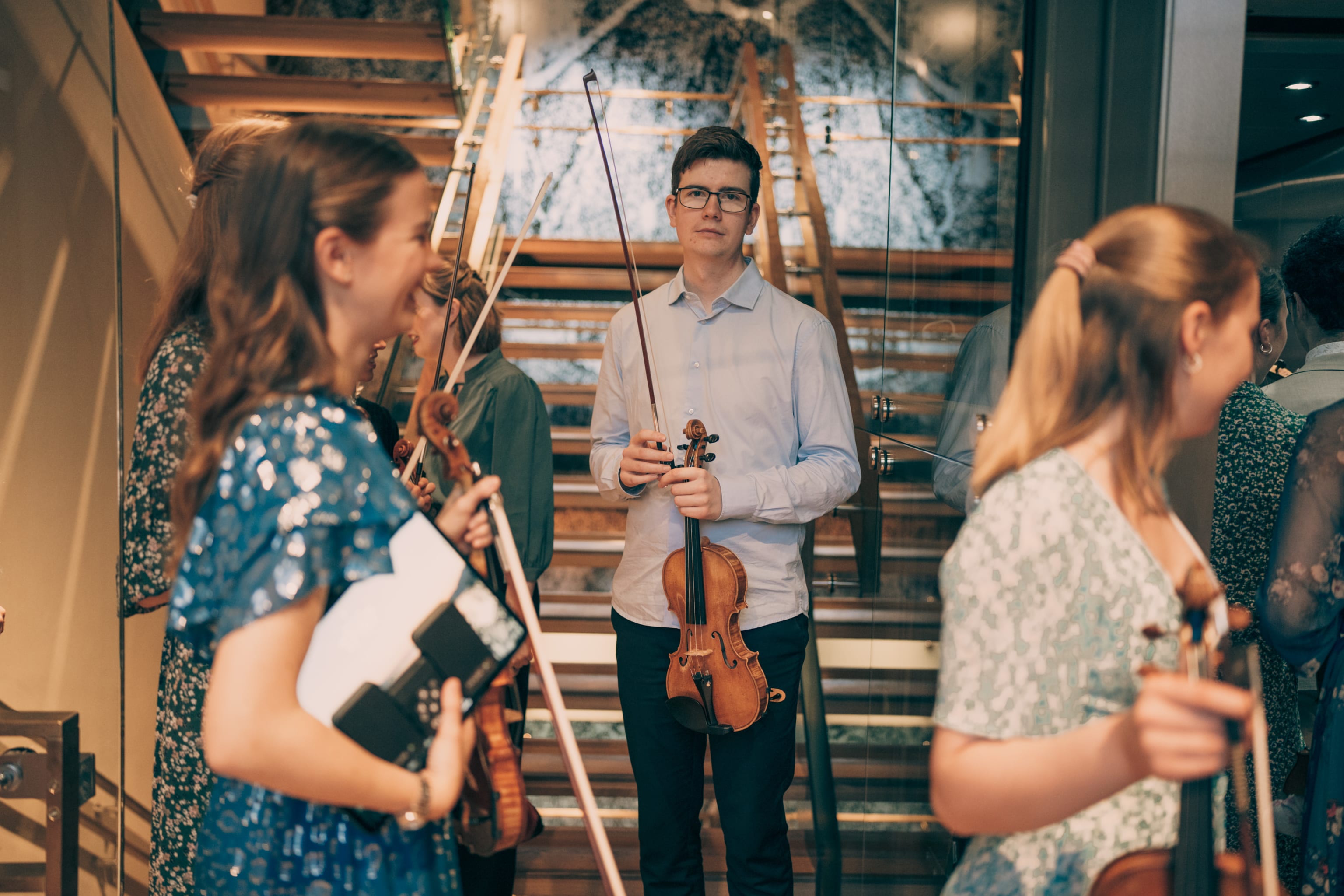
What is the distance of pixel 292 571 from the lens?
2.83 feet

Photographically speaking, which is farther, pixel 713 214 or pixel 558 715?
pixel 713 214

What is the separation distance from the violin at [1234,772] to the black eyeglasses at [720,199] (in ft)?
4.44

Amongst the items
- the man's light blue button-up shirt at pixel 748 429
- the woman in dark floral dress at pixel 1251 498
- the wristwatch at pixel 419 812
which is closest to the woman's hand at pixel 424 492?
the man's light blue button-up shirt at pixel 748 429

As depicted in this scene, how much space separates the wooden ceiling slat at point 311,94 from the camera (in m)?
4.02

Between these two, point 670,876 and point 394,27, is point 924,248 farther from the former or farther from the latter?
point 394,27

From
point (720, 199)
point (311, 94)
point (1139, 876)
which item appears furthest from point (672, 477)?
point (311, 94)

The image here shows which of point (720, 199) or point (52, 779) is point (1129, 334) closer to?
point (720, 199)

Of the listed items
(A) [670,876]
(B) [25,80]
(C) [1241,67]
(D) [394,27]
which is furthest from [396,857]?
(D) [394,27]

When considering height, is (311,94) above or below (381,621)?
above

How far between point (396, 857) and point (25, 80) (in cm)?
166

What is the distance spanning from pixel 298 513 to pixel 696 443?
1.10m

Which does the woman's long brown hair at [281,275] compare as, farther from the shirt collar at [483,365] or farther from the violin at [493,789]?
the shirt collar at [483,365]

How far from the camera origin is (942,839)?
185 centimetres

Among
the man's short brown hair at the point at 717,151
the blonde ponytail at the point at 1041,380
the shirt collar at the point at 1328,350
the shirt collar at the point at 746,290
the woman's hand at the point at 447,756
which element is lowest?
the woman's hand at the point at 447,756
